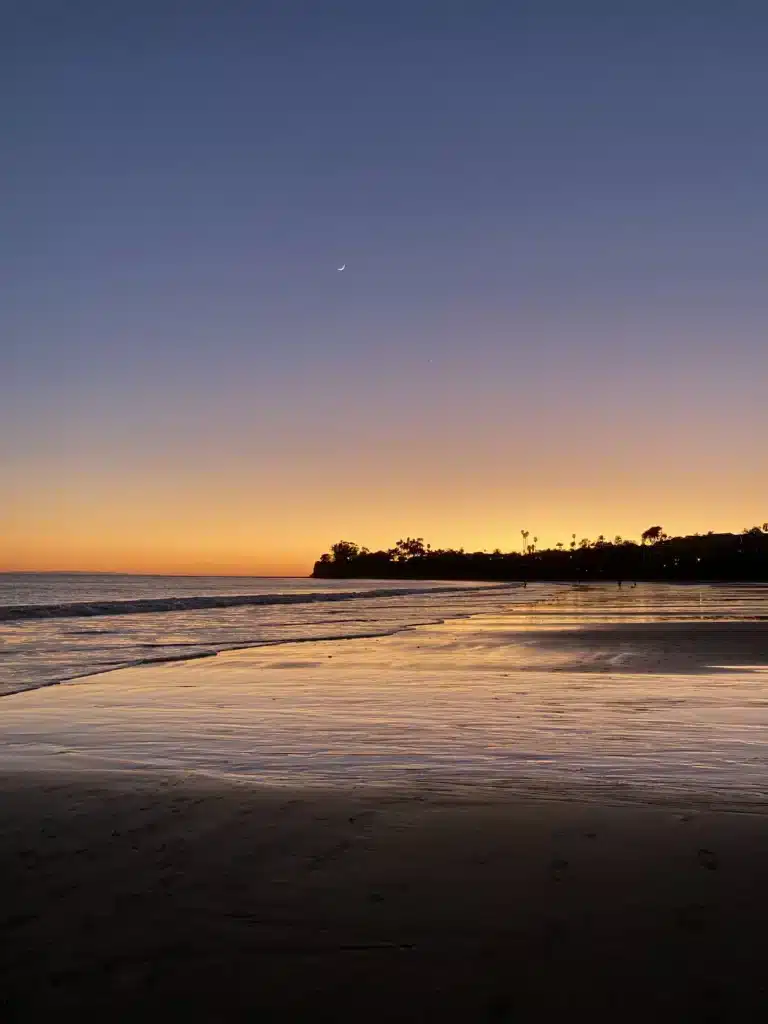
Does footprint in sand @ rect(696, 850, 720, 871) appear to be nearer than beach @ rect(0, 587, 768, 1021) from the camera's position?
No

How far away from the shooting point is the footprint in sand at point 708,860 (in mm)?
5250

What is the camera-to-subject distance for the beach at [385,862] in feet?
12.4

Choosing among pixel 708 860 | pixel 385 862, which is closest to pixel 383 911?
pixel 385 862

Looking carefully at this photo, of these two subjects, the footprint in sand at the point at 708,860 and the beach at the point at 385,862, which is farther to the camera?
the footprint in sand at the point at 708,860

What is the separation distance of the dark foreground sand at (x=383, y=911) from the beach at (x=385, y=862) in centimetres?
2

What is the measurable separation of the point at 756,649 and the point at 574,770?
1713cm

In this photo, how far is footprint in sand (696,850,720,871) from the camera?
5.25 meters

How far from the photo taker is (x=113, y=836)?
612 centimetres

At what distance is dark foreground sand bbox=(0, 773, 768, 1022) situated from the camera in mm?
3695

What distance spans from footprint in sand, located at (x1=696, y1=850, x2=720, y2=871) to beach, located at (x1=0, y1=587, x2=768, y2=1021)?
19mm

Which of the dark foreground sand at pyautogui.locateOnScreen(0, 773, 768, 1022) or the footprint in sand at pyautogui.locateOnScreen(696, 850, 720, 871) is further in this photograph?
the footprint in sand at pyautogui.locateOnScreen(696, 850, 720, 871)

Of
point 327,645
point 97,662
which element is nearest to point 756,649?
point 327,645

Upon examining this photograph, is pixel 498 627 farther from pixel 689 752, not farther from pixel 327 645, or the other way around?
pixel 689 752

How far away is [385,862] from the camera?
5457 mm
